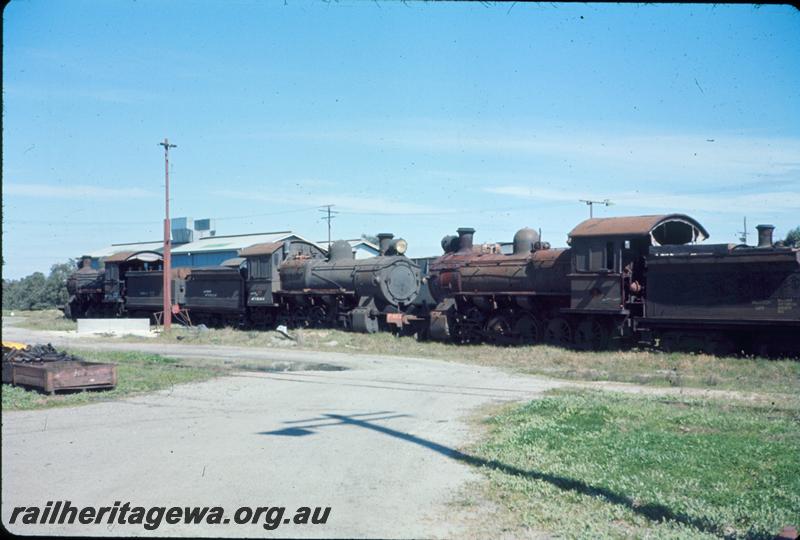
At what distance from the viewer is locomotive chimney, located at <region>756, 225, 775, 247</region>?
1980cm

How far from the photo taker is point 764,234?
19.9 meters

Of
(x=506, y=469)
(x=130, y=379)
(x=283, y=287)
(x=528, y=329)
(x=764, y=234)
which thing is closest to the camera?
(x=506, y=469)

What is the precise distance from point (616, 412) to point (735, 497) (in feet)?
14.1

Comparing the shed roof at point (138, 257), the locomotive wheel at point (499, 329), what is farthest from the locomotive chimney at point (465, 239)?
the shed roof at point (138, 257)

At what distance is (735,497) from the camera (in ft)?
22.5

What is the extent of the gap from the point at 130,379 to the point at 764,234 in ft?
53.9

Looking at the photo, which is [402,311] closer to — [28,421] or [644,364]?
[644,364]

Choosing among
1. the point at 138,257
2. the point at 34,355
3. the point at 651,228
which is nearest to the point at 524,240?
the point at 651,228

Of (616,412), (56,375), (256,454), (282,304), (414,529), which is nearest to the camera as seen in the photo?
(414,529)

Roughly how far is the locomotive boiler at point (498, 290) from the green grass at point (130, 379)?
9413mm

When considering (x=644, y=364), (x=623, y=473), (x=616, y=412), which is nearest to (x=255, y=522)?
(x=623, y=473)

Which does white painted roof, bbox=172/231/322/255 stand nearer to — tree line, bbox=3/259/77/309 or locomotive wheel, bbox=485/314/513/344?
tree line, bbox=3/259/77/309

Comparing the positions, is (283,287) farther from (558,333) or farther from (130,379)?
(130,379)

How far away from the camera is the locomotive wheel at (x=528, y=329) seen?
23594mm
